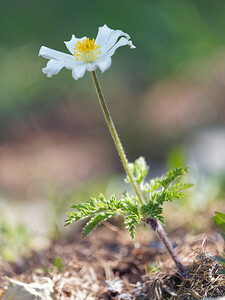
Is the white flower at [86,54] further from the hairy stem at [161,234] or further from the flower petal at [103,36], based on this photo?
the hairy stem at [161,234]

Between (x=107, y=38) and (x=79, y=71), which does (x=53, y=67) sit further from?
(x=107, y=38)

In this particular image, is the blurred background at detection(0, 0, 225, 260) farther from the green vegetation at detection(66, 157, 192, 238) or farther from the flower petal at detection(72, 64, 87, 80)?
the flower petal at detection(72, 64, 87, 80)

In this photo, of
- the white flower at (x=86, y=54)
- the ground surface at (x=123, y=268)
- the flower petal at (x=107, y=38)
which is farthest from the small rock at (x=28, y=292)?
the flower petal at (x=107, y=38)

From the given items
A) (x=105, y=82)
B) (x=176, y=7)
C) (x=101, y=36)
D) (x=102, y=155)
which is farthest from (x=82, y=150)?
(x=101, y=36)

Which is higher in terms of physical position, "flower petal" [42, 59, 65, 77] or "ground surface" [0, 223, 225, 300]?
Result: "flower petal" [42, 59, 65, 77]

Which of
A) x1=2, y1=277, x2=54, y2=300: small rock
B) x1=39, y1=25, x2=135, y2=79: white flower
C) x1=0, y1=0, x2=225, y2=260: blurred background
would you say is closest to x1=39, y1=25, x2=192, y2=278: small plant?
x1=39, y1=25, x2=135, y2=79: white flower

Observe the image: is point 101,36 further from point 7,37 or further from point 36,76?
point 7,37
